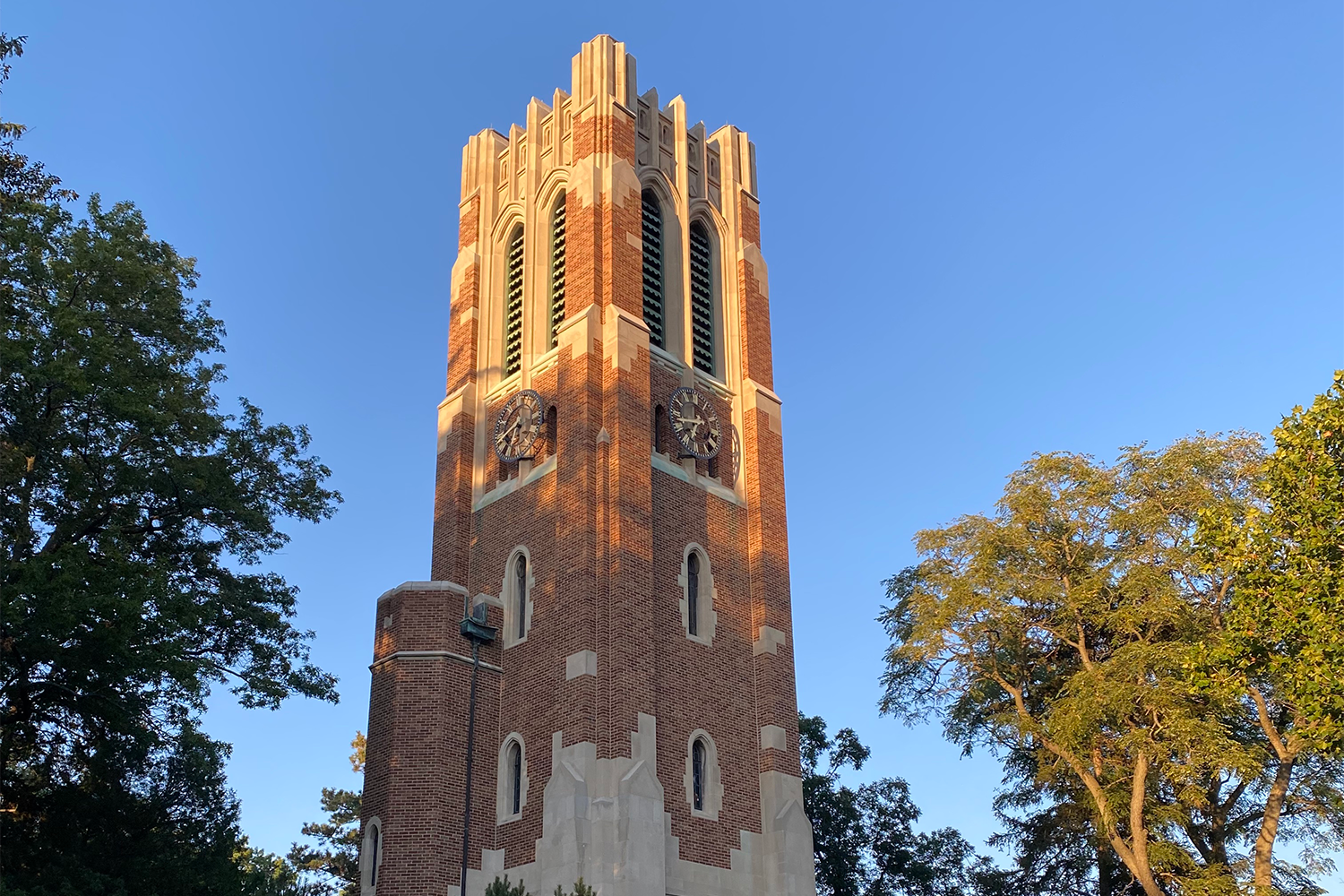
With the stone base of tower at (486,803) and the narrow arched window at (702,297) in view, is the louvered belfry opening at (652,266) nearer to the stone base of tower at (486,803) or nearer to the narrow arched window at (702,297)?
the narrow arched window at (702,297)

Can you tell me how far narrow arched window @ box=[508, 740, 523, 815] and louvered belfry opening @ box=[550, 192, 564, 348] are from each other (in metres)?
11.0

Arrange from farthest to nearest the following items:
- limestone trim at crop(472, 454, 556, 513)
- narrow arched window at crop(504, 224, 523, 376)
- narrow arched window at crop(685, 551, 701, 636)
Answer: narrow arched window at crop(504, 224, 523, 376), limestone trim at crop(472, 454, 556, 513), narrow arched window at crop(685, 551, 701, 636)

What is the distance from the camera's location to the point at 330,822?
58.2m

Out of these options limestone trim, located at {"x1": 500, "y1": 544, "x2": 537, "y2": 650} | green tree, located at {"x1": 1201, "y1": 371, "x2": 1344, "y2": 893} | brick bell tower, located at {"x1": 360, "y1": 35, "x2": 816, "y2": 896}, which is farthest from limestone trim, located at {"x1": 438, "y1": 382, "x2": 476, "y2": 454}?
green tree, located at {"x1": 1201, "y1": 371, "x2": 1344, "y2": 893}

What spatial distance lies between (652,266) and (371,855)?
17.2m

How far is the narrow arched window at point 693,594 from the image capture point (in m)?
32.4

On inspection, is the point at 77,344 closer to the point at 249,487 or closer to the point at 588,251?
the point at 249,487

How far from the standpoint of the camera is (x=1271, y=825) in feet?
92.2

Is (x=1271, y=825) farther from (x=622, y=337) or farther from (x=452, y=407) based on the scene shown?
(x=452, y=407)

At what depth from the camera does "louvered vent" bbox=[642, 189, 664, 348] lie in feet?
119

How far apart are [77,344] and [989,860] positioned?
28332mm

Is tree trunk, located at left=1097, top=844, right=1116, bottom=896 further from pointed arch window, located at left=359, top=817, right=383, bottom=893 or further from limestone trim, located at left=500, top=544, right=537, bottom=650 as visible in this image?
pointed arch window, located at left=359, top=817, right=383, bottom=893

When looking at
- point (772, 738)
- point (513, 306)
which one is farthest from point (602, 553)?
point (513, 306)

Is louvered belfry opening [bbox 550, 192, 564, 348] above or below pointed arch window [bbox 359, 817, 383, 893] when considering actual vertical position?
above
